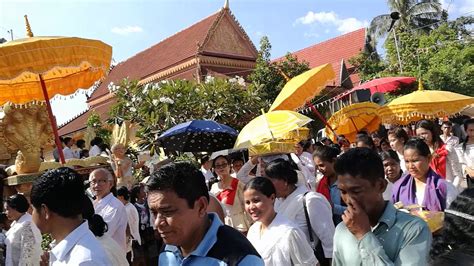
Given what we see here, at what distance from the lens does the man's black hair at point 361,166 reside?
241cm

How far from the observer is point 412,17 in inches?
1390

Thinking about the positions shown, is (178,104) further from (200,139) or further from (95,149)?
(200,139)

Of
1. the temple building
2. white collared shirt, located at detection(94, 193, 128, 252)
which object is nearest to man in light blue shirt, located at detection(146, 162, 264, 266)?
white collared shirt, located at detection(94, 193, 128, 252)

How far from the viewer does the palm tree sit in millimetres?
34250

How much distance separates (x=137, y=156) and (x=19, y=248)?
24.9 feet

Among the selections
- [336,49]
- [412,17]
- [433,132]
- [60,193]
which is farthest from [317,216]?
[412,17]

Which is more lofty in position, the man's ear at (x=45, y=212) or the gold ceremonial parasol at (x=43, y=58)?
the gold ceremonial parasol at (x=43, y=58)

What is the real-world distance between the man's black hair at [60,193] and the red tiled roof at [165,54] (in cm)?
2172

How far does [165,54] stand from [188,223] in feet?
87.8

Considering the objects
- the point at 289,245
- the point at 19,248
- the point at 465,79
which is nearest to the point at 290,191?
the point at 289,245

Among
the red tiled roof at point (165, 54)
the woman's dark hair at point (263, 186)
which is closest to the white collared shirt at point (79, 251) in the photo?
the woman's dark hair at point (263, 186)

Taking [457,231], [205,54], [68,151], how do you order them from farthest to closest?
[205,54], [68,151], [457,231]

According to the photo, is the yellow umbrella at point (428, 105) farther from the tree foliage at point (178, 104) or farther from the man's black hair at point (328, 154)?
the tree foliage at point (178, 104)

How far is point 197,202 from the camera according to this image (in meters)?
2.18
